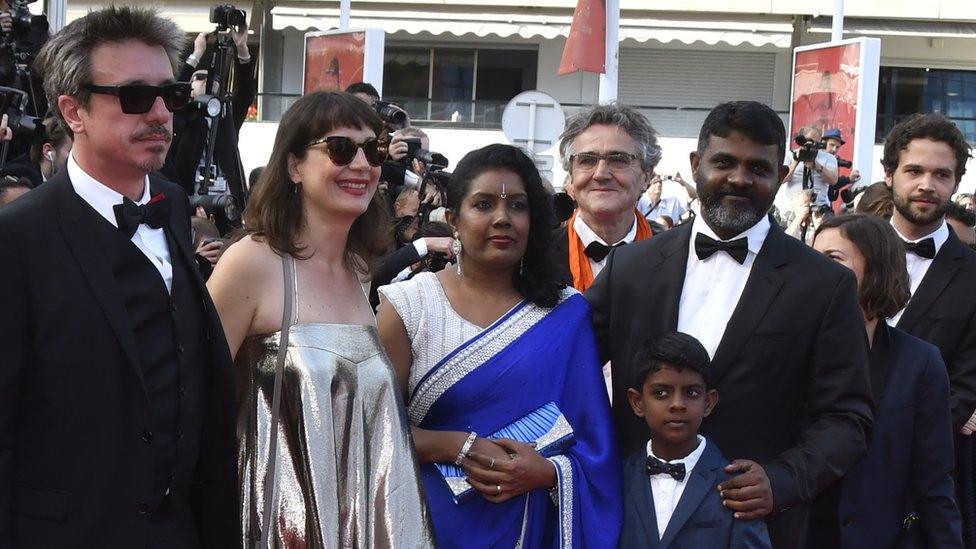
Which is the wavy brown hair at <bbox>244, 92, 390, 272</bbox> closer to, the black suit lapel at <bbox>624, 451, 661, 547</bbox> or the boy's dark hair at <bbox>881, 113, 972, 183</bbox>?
the black suit lapel at <bbox>624, 451, 661, 547</bbox>

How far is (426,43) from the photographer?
90.4 feet

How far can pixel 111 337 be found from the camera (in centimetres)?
291

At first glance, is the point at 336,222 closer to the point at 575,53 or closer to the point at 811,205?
the point at 811,205

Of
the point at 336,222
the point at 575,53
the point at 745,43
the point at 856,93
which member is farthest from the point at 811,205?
the point at 745,43

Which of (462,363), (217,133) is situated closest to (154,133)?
(462,363)

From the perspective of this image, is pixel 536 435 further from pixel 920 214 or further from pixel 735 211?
pixel 920 214

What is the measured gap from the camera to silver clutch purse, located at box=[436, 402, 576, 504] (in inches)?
143

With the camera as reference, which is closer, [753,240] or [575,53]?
[753,240]

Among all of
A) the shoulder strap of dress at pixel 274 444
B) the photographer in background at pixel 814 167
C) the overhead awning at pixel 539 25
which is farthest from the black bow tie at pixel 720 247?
the overhead awning at pixel 539 25

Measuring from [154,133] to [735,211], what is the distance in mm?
1728

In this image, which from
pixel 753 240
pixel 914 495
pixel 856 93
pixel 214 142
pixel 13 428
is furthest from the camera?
pixel 856 93

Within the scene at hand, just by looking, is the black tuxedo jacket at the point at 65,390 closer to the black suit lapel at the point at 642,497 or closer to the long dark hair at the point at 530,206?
the long dark hair at the point at 530,206

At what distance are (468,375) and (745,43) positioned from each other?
24694mm

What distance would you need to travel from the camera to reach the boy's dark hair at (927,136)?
5738mm
